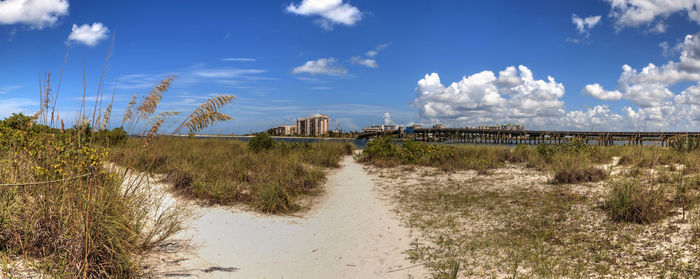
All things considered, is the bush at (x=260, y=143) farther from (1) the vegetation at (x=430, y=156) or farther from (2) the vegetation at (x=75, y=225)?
(2) the vegetation at (x=75, y=225)

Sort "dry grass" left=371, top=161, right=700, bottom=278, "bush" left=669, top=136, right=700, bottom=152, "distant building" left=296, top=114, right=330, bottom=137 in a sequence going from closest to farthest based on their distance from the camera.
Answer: "dry grass" left=371, top=161, right=700, bottom=278
"bush" left=669, top=136, right=700, bottom=152
"distant building" left=296, top=114, right=330, bottom=137

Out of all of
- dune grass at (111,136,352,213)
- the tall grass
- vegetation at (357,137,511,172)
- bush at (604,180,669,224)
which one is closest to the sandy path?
dune grass at (111,136,352,213)

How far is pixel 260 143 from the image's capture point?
16.4 metres

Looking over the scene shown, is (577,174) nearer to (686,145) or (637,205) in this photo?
(637,205)

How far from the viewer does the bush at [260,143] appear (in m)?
16.2

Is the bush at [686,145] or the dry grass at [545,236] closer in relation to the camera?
the dry grass at [545,236]

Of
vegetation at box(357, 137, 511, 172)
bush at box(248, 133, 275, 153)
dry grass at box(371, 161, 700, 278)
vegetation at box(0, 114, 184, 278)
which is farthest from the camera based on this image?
bush at box(248, 133, 275, 153)

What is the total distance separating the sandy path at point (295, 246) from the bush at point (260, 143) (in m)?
8.47

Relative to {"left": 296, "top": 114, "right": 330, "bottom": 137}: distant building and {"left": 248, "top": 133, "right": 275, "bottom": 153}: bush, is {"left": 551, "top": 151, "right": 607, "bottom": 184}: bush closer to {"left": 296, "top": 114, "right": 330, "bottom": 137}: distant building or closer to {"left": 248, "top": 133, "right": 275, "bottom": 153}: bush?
{"left": 248, "top": 133, "right": 275, "bottom": 153}: bush

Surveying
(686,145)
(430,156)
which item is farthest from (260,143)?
(686,145)

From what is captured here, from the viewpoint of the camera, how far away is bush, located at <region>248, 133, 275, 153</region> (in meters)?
16.2

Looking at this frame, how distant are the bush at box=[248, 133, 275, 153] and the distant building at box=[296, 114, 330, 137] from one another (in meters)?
72.3

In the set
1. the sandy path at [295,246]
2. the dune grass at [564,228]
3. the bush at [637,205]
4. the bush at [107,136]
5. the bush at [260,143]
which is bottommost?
the sandy path at [295,246]

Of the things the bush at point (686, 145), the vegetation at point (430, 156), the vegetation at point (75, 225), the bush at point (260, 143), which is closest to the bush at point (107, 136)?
the vegetation at point (75, 225)
